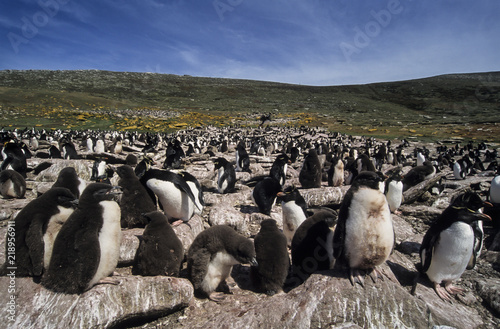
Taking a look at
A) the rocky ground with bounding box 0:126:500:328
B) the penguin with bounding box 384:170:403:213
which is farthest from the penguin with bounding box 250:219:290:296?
the penguin with bounding box 384:170:403:213

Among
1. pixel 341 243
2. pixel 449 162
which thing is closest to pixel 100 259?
pixel 341 243

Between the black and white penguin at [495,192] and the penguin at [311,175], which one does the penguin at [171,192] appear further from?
the black and white penguin at [495,192]

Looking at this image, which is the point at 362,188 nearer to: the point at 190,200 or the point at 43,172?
the point at 190,200

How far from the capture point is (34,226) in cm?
290

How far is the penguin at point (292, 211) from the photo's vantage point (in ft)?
16.1

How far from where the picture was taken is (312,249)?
370 cm

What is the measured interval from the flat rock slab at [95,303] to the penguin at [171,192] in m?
1.80

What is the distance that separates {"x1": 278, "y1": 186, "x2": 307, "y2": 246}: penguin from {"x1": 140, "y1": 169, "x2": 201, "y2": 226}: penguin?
1.76m

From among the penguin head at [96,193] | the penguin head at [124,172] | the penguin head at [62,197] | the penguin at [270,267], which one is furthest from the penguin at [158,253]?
the penguin head at [124,172]

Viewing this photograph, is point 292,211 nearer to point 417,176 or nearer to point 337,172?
point 337,172

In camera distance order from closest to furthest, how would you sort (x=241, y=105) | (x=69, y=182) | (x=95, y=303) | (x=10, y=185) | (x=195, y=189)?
(x=95, y=303)
(x=69, y=182)
(x=195, y=189)
(x=10, y=185)
(x=241, y=105)

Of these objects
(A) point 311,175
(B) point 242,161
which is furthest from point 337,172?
(B) point 242,161

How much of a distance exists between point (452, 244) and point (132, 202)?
4564 mm

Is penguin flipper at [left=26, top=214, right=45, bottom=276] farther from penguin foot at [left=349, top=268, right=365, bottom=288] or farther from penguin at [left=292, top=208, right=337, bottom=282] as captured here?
penguin foot at [left=349, top=268, right=365, bottom=288]
